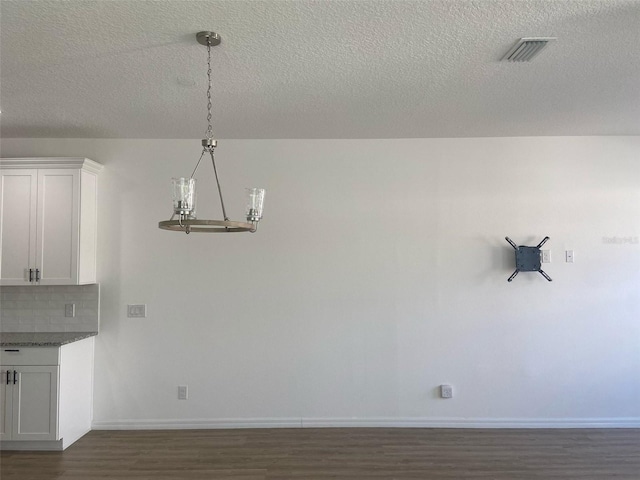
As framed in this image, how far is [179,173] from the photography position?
13.1 feet

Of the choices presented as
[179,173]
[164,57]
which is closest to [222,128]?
[179,173]

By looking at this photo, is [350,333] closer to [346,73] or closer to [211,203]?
[211,203]

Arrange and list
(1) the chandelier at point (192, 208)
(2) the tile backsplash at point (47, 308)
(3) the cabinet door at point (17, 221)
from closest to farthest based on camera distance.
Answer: (1) the chandelier at point (192, 208) → (3) the cabinet door at point (17, 221) → (2) the tile backsplash at point (47, 308)

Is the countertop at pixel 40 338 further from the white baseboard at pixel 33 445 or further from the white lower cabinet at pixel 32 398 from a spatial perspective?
the white baseboard at pixel 33 445

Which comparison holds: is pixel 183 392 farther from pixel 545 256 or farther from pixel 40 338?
pixel 545 256

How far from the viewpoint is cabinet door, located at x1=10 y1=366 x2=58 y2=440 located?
132 inches

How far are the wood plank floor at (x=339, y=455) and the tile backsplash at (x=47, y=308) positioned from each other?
998 mm

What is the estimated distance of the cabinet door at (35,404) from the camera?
3.34m

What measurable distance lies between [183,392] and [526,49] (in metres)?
3.71

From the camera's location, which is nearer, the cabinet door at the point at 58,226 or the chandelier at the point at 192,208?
the chandelier at the point at 192,208

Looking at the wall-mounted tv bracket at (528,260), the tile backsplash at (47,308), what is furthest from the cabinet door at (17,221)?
the wall-mounted tv bracket at (528,260)

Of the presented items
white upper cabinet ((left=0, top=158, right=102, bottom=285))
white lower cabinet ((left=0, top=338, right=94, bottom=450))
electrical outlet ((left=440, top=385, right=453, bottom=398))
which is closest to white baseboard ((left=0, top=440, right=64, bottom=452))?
white lower cabinet ((left=0, top=338, right=94, bottom=450))

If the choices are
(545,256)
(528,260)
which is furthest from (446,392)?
(545,256)

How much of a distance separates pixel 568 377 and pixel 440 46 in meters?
3.20
